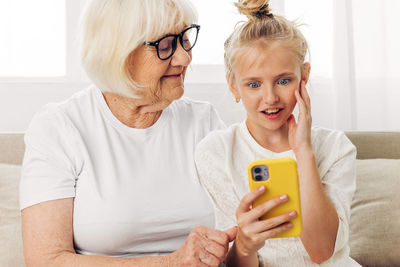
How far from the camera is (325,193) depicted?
3.91 feet

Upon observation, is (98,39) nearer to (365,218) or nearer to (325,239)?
(325,239)

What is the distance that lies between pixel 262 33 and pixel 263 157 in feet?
1.16

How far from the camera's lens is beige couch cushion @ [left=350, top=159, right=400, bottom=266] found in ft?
5.54

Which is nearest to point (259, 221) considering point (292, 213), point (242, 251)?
point (292, 213)

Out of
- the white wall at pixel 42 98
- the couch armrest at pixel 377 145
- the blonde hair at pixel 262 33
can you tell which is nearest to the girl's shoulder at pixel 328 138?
the blonde hair at pixel 262 33

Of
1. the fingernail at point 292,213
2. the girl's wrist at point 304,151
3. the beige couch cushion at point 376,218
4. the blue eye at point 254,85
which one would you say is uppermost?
the blue eye at point 254,85

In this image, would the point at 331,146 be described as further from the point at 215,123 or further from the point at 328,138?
the point at 215,123

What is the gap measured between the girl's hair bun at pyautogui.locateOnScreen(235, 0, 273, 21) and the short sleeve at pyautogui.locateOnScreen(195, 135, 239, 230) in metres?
0.37

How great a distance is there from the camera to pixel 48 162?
1.30 metres

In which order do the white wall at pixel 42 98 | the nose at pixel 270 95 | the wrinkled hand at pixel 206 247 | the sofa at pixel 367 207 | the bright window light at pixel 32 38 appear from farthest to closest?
1. the bright window light at pixel 32 38
2. the white wall at pixel 42 98
3. the sofa at pixel 367 207
4. the nose at pixel 270 95
5. the wrinkled hand at pixel 206 247

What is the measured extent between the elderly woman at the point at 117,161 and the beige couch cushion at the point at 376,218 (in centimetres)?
64

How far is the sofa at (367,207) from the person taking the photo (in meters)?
1.63

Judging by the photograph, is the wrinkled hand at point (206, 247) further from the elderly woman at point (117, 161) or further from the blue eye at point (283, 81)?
the blue eye at point (283, 81)

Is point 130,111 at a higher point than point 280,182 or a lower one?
higher
